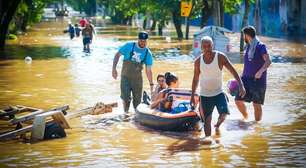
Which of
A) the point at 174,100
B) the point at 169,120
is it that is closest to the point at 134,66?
the point at 174,100

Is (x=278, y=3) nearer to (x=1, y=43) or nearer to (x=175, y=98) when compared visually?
(x=1, y=43)

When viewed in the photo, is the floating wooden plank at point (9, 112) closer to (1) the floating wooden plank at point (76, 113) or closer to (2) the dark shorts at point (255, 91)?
(1) the floating wooden plank at point (76, 113)

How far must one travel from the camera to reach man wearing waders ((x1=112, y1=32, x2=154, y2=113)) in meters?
12.8

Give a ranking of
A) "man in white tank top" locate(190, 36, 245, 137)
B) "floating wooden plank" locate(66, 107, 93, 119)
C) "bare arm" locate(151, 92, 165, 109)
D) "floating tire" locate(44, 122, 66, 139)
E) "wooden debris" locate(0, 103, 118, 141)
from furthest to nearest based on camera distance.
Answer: "floating wooden plank" locate(66, 107, 93, 119) → "bare arm" locate(151, 92, 165, 109) → "floating tire" locate(44, 122, 66, 139) → "wooden debris" locate(0, 103, 118, 141) → "man in white tank top" locate(190, 36, 245, 137)

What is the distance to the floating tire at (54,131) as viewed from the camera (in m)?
11.0

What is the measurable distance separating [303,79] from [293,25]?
1317 inches

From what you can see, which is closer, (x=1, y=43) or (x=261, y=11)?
(x=1, y=43)

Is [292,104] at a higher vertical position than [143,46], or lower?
lower

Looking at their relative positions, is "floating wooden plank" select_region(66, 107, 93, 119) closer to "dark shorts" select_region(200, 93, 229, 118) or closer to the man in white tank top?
the man in white tank top

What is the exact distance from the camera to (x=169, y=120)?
1130cm

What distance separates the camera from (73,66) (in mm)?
25109

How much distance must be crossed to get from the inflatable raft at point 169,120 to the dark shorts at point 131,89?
121 centimetres

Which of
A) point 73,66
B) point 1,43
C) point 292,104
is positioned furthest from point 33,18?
point 292,104

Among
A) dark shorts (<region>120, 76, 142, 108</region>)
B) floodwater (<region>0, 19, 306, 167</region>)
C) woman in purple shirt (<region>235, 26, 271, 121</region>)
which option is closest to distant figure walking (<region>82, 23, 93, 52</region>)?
floodwater (<region>0, 19, 306, 167</region>)
